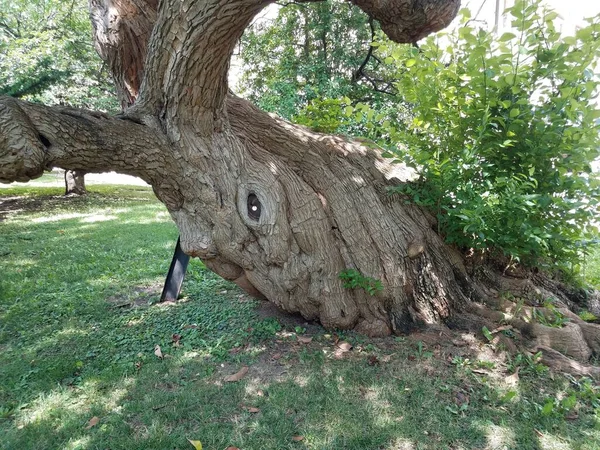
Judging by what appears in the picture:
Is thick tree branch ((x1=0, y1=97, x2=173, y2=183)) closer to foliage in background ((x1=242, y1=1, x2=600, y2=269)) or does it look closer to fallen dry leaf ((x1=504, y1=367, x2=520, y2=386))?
foliage in background ((x1=242, y1=1, x2=600, y2=269))

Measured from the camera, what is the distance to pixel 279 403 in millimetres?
2865

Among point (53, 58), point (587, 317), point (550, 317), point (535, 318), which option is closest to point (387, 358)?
point (535, 318)

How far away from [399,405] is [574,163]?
7.92 ft

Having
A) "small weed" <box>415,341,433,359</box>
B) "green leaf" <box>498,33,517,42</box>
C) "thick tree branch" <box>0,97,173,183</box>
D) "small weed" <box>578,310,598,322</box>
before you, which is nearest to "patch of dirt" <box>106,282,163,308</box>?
"thick tree branch" <box>0,97,173,183</box>

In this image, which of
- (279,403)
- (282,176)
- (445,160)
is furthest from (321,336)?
(445,160)

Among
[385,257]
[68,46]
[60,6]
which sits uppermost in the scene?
[60,6]

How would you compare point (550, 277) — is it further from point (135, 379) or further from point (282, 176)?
point (135, 379)

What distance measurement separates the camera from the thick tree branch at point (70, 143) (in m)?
2.47

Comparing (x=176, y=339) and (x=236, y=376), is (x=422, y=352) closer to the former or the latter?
(x=236, y=376)

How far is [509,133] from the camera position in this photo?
3141 millimetres

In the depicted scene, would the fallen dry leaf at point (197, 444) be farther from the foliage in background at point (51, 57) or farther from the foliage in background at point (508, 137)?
the foliage in background at point (51, 57)

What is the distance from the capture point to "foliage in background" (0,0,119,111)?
10688 mm

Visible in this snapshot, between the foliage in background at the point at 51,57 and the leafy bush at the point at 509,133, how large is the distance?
937 cm

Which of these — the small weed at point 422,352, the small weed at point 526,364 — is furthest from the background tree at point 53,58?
the small weed at point 526,364
